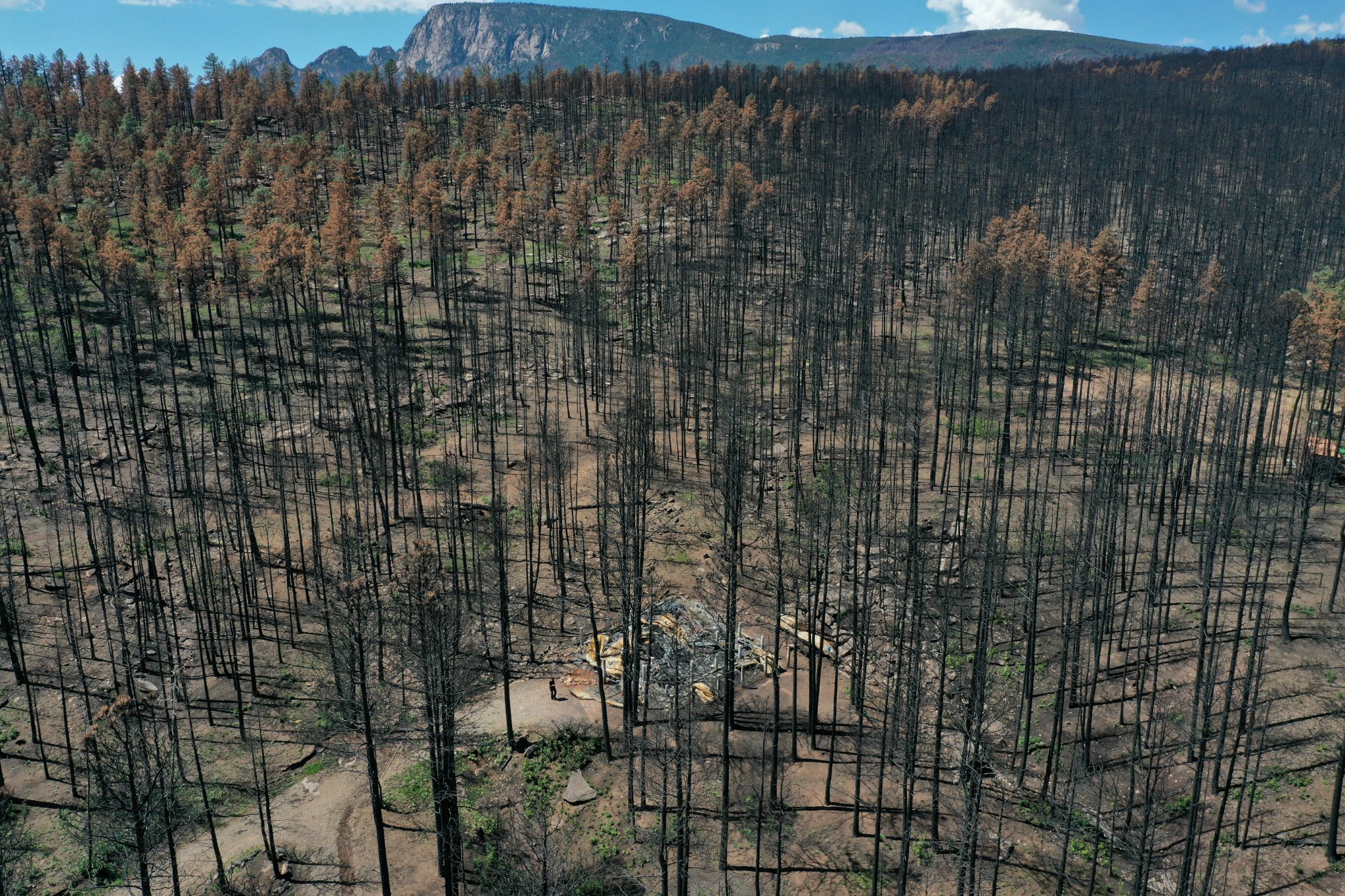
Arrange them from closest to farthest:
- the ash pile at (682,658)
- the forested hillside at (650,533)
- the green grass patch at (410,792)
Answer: the forested hillside at (650,533), the green grass patch at (410,792), the ash pile at (682,658)

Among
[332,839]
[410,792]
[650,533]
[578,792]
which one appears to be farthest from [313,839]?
[650,533]

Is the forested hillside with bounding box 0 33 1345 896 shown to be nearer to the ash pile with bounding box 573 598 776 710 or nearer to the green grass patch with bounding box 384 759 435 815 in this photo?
the green grass patch with bounding box 384 759 435 815

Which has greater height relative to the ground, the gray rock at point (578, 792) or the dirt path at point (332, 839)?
the gray rock at point (578, 792)

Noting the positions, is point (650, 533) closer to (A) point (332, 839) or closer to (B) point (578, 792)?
(B) point (578, 792)

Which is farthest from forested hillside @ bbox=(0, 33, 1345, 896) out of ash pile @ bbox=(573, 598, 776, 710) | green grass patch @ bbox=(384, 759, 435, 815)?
ash pile @ bbox=(573, 598, 776, 710)

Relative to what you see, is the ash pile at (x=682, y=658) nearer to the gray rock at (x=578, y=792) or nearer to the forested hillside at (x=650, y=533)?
the forested hillside at (x=650, y=533)

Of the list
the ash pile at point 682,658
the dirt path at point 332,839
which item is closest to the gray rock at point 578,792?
the dirt path at point 332,839

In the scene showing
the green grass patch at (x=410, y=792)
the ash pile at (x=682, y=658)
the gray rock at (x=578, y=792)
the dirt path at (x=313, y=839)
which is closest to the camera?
the dirt path at (x=313, y=839)
